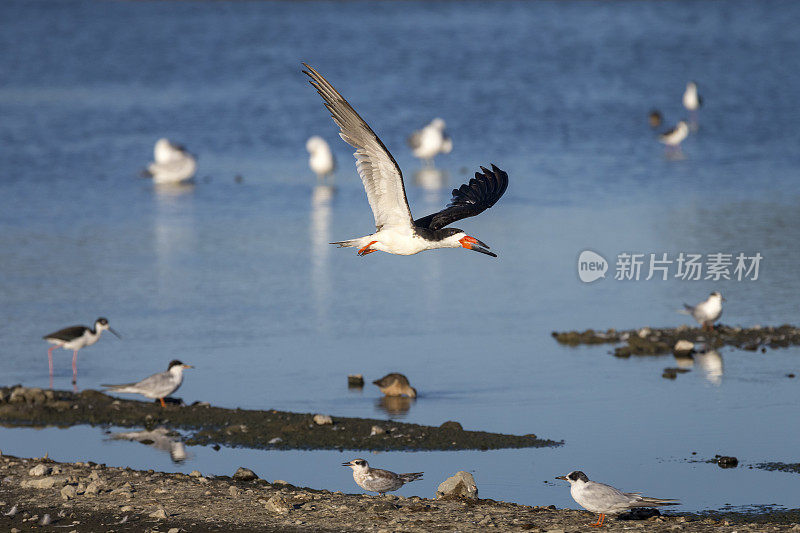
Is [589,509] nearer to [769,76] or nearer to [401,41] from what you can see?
[769,76]

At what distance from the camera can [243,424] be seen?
1270 centimetres

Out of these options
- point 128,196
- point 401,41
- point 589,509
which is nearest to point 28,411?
point 589,509

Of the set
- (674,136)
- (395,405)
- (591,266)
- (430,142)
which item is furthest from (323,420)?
(674,136)

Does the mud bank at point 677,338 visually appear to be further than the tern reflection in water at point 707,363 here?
Yes

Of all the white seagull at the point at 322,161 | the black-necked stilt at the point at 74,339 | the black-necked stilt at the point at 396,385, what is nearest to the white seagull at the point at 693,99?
the white seagull at the point at 322,161

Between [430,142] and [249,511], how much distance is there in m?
20.5

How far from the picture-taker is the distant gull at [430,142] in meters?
29.8

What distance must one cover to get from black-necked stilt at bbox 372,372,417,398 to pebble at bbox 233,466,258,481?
2.92 meters

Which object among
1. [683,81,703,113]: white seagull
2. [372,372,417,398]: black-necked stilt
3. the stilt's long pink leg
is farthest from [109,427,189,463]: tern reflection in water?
[683,81,703,113]: white seagull

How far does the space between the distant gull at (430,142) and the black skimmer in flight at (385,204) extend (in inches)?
678

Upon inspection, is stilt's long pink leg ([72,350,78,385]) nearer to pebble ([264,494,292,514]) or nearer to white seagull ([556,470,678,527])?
pebble ([264,494,292,514])

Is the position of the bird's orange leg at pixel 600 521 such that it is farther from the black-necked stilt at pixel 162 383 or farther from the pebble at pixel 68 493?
the black-necked stilt at pixel 162 383

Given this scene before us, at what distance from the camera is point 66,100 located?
42.3m

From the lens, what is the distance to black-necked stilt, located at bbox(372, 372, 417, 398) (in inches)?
532
